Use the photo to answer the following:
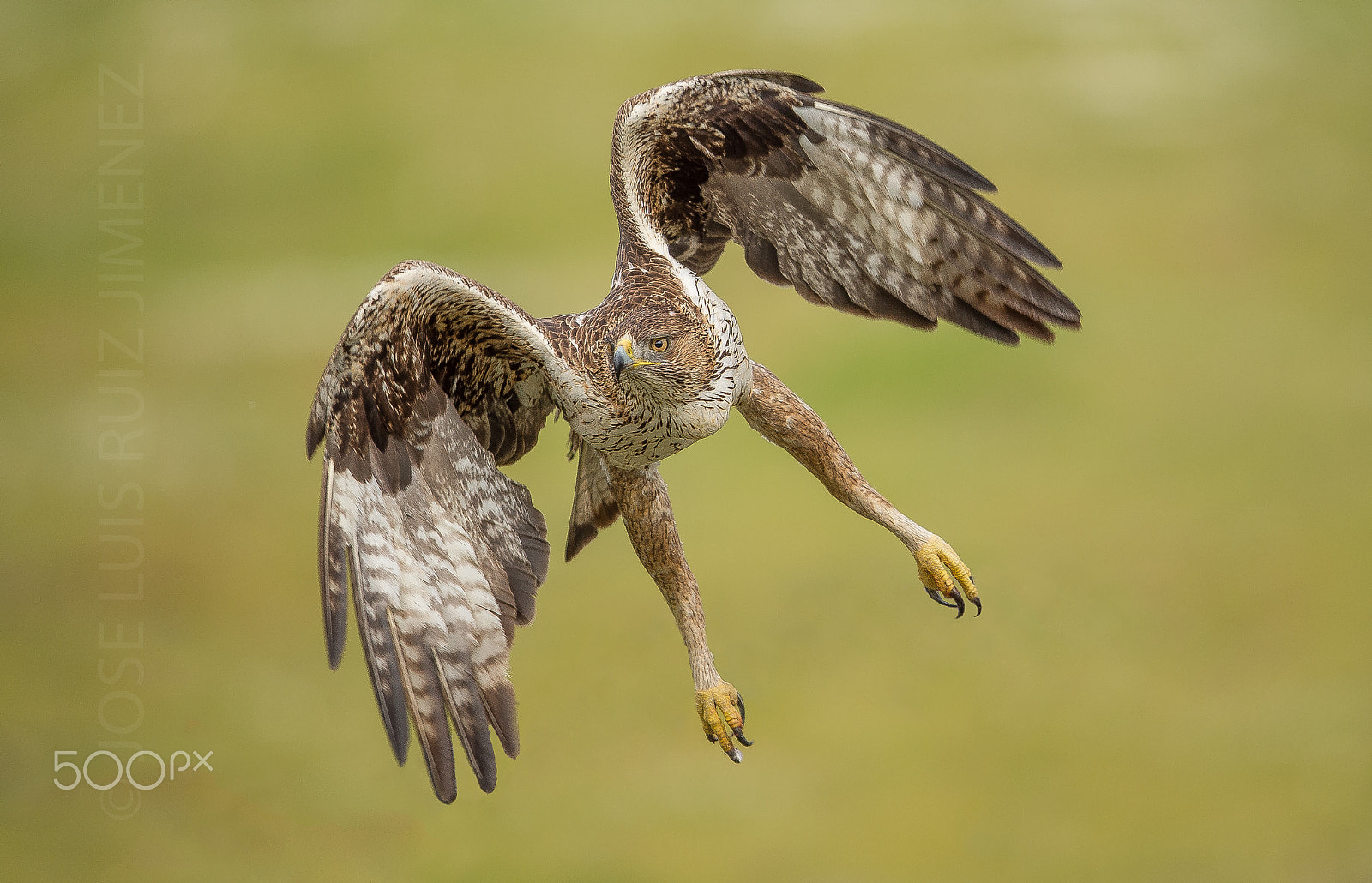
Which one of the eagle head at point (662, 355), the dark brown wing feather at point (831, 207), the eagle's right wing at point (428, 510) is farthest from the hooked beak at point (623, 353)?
the dark brown wing feather at point (831, 207)

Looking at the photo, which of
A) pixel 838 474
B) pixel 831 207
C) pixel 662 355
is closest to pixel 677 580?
pixel 838 474

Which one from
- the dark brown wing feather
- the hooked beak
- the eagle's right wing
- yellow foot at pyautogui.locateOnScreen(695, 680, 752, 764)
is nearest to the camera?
the hooked beak

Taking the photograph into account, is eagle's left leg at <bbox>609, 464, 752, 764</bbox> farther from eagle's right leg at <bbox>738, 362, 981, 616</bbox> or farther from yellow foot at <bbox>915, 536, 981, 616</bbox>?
yellow foot at <bbox>915, 536, 981, 616</bbox>

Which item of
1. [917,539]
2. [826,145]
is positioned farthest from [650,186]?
[917,539]

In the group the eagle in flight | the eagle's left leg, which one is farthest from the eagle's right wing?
the eagle's left leg

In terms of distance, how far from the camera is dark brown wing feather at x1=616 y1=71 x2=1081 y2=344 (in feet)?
11.9

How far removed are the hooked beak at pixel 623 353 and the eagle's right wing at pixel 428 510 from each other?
0.85ft

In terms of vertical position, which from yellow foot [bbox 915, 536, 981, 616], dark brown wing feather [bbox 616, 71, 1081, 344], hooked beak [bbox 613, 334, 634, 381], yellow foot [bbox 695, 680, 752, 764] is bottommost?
yellow foot [bbox 695, 680, 752, 764]

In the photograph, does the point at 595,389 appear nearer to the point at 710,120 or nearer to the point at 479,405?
the point at 479,405

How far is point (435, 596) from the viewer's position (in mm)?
3439

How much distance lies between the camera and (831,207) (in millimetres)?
3922

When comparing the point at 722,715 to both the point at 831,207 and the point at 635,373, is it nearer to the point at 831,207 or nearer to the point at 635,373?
the point at 635,373

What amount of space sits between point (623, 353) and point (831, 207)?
44.6 inches

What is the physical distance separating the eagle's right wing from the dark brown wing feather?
2.31ft
